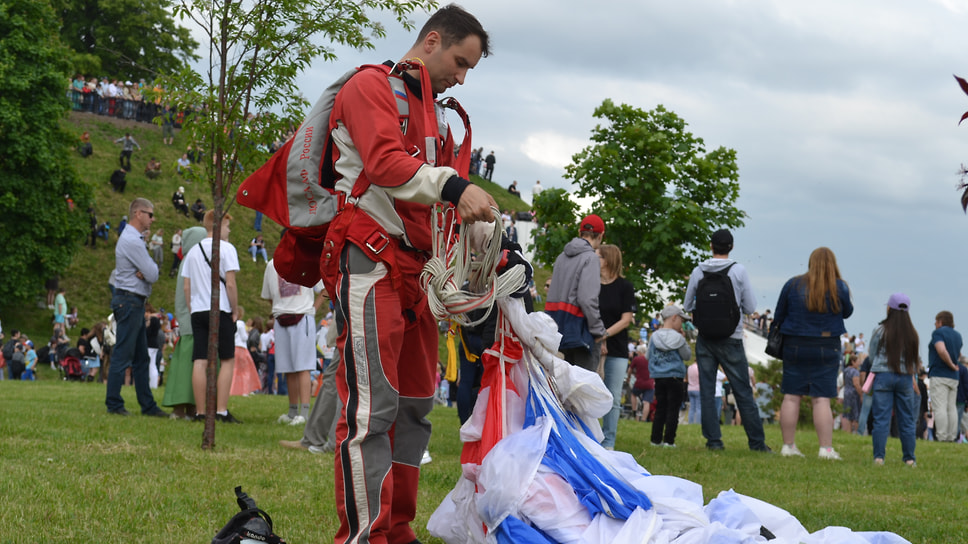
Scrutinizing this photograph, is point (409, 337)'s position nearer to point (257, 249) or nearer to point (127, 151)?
point (257, 249)

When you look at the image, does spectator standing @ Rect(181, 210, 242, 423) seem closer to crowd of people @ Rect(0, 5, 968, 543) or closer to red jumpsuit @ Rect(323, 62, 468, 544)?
crowd of people @ Rect(0, 5, 968, 543)

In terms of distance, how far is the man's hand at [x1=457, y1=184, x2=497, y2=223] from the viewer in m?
3.43

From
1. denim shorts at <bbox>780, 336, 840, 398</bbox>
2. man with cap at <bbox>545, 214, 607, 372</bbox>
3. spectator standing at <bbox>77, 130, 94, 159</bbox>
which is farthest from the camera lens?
spectator standing at <bbox>77, 130, 94, 159</bbox>

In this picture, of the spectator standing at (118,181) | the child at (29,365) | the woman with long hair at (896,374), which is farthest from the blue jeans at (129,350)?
the spectator standing at (118,181)

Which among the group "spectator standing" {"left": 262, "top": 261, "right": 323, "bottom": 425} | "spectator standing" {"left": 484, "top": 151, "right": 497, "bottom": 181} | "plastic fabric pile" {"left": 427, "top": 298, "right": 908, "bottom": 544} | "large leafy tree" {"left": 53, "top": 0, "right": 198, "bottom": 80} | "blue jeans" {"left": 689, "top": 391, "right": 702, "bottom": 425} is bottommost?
"blue jeans" {"left": 689, "top": 391, "right": 702, "bottom": 425}

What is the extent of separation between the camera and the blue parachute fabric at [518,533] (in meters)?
3.69

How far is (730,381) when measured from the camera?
10219 mm

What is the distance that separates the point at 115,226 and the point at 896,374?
121 ft

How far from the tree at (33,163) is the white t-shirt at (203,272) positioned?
1067 inches

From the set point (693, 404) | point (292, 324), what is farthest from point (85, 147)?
point (292, 324)

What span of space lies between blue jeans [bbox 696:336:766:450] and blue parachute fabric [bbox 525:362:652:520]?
6.42m

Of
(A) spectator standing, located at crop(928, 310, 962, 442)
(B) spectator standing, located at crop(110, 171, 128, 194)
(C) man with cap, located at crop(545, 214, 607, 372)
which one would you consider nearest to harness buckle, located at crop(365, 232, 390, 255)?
(C) man with cap, located at crop(545, 214, 607, 372)

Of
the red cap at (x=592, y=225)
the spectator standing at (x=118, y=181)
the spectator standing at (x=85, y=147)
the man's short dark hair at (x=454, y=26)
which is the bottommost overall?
the red cap at (x=592, y=225)

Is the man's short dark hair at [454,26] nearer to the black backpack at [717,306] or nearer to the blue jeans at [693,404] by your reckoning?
the black backpack at [717,306]
